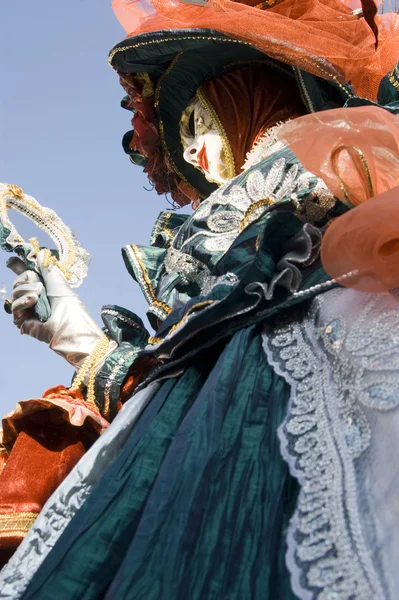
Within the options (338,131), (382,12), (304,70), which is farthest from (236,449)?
(382,12)

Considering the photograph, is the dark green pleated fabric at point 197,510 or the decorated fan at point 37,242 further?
the decorated fan at point 37,242

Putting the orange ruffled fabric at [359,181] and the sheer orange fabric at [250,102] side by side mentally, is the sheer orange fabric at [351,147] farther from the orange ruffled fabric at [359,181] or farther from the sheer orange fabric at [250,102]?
the sheer orange fabric at [250,102]

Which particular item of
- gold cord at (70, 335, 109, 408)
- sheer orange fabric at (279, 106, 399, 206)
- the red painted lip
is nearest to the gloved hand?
gold cord at (70, 335, 109, 408)

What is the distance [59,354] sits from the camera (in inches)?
74.9

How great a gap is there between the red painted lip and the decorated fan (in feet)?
1.43

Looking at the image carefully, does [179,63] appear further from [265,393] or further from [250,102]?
[265,393]

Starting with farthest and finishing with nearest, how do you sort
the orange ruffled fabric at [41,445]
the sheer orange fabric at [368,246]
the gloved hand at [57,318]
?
the gloved hand at [57,318], the orange ruffled fabric at [41,445], the sheer orange fabric at [368,246]

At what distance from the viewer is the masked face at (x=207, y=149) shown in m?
2.20

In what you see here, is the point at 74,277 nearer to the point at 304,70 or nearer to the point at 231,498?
the point at 304,70

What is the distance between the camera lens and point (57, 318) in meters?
1.92

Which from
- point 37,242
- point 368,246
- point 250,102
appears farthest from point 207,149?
point 368,246

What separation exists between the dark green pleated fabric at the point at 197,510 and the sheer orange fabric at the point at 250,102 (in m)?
1.18

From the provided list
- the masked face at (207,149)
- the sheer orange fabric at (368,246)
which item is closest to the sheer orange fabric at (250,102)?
the masked face at (207,149)

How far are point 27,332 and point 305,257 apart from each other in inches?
36.5
